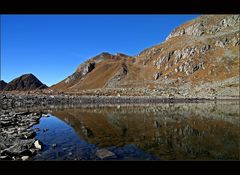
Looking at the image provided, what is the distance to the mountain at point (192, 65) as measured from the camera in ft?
407

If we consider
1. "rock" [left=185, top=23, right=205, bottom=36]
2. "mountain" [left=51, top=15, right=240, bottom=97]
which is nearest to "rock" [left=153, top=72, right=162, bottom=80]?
"mountain" [left=51, top=15, right=240, bottom=97]

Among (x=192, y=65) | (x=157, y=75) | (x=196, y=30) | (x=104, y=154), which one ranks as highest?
(x=196, y=30)

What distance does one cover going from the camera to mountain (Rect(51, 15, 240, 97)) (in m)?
124

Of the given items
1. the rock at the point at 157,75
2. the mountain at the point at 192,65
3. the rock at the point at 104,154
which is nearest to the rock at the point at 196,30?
the mountain at the point at 192,65

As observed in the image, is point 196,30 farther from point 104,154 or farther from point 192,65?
point 104,154

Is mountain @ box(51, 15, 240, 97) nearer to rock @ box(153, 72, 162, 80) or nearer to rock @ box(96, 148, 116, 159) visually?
rock @ box(153, 72, 162, 80)

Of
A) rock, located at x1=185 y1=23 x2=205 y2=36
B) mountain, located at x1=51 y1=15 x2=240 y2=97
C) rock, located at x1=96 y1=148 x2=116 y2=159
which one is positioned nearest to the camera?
rock, located at x1=96 y1=148 x2=116 y2=159

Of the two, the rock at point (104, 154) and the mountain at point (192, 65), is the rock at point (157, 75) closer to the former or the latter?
the mountain at point (192, 65)

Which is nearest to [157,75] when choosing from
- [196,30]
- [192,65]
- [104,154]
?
[192,65]

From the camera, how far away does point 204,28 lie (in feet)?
558

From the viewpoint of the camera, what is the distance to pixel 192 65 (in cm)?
14375
